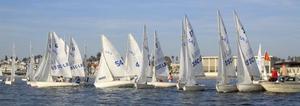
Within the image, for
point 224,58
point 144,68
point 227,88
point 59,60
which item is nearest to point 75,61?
point 59,60

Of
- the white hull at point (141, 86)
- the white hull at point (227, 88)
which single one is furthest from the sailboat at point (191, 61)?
the white hull at point (141, 86)

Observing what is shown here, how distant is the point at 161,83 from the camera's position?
7844cm

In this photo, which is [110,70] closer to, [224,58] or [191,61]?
[191,61]

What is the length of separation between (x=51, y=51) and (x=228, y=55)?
2883 centimetres

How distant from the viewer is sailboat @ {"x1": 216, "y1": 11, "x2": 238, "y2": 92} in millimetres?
60625

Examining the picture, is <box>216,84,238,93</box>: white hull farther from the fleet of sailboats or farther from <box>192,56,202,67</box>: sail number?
<box>192,56,202,67</box>: sail number

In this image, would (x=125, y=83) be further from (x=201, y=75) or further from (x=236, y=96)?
(x=236, y=96)

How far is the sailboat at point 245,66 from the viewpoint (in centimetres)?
5991

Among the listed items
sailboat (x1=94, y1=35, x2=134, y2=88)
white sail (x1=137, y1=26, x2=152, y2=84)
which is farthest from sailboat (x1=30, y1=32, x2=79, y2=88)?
white sail (x1=137, y1=26, x2=152, y2=84)

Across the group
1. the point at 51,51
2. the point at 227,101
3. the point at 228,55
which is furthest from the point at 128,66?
the point at 227,101

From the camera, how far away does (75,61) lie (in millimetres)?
84625

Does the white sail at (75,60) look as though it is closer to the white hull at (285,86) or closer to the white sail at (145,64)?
the white sail at (145,64)

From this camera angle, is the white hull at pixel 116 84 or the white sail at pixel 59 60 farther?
the white sail at pixel 59 60

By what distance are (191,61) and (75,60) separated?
23908 mm
